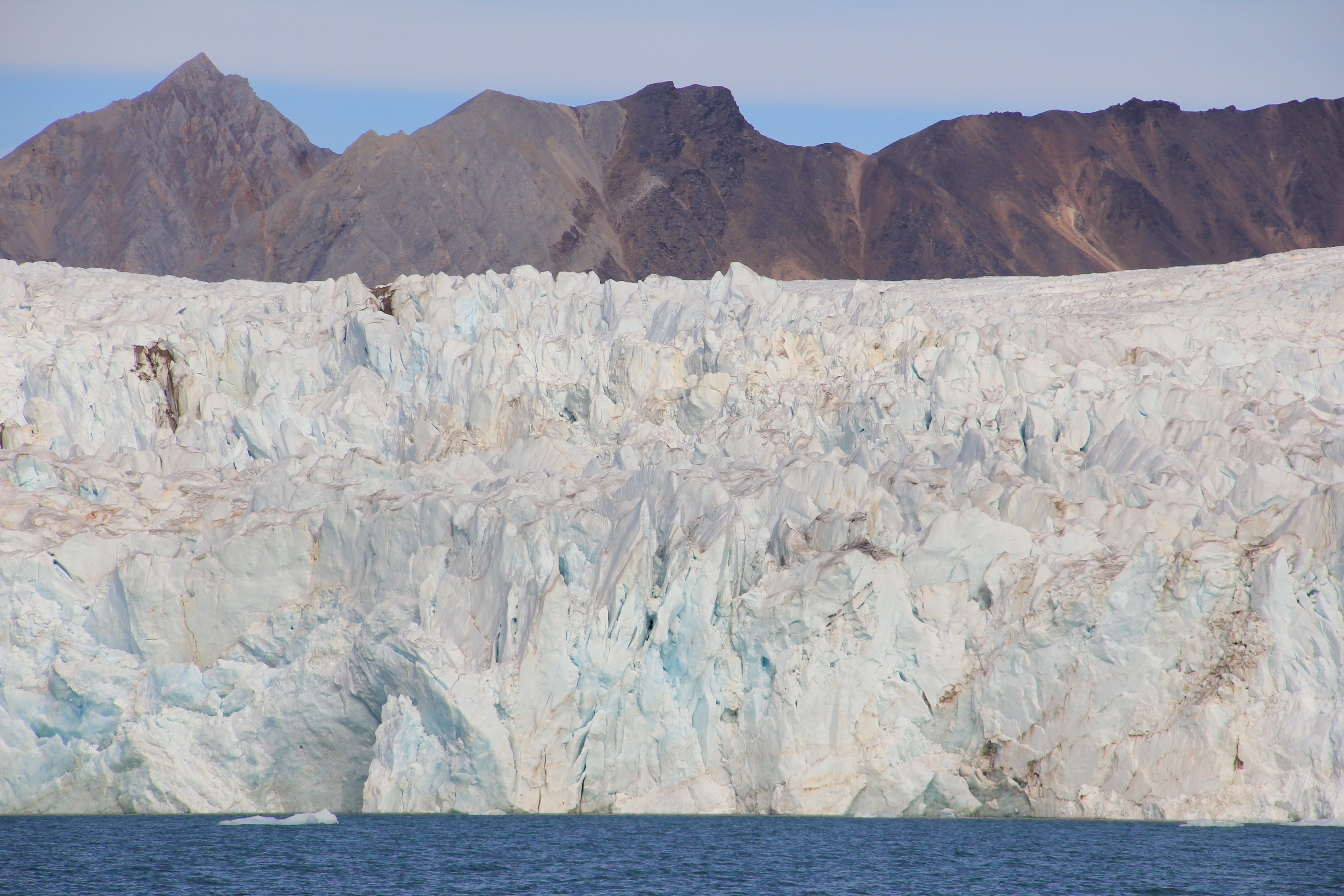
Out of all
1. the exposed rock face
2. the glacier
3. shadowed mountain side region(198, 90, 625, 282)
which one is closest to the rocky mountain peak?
the exposed rock face

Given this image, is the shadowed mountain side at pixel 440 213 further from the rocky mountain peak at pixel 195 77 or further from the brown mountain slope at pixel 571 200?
the rocky mountain peak at pixel 195 77

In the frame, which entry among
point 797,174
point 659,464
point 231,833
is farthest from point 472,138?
point 231,833

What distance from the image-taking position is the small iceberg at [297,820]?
31484 millimetres

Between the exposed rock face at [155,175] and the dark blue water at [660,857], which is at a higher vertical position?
the exposed rock face at [155,175]

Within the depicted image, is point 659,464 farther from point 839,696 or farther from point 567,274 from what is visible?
point 567,274

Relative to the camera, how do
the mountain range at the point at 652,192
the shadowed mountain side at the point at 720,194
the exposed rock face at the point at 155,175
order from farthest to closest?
the exposed rock face at the point at 155,175 < the shadowed mountain side at the point at 720,194 < the mountain range at the point at 652,192

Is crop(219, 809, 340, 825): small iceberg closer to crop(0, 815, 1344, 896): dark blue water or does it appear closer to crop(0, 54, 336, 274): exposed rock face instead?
crop(0, 815, 1344, 896): dark blue water

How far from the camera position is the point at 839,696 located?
103 feet

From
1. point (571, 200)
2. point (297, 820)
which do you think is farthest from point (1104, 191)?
point (297, 820)

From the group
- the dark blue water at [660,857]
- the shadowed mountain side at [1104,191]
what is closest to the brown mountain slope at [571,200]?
the shadowed mountain side at [1104,191]

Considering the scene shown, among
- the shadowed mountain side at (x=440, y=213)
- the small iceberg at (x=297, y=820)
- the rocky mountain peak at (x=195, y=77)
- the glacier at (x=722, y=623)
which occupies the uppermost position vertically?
the rocky mountain peak at (x=195, y=77)

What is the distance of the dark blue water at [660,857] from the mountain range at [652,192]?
7151cm

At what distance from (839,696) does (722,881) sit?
21.9ft

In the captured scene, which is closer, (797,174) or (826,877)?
(826,877)
